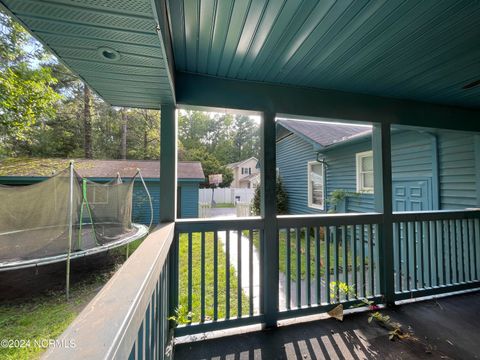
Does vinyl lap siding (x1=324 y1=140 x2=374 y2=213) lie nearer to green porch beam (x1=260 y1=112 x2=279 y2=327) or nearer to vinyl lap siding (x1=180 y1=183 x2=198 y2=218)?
green porch beam (x1=260 y1=112 x2=279 y2=327)

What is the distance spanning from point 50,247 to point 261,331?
386 centimetres

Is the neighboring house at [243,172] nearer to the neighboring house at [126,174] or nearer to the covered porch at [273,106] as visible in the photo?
the neighboring house at [126,174]

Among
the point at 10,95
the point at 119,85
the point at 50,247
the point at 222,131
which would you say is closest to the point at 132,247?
the point at 50,247

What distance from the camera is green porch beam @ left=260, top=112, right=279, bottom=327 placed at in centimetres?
233

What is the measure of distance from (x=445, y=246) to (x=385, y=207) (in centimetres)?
147

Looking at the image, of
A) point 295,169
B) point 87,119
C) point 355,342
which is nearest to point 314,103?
point 355,342

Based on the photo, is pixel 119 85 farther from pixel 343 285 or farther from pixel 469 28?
pixel 343 285

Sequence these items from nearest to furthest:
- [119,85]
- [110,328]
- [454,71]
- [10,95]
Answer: [110,328] → [119,85] → [454,71] → [10,95]


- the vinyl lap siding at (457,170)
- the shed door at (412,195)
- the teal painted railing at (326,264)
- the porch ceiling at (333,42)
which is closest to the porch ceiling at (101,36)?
the porch ceiling at (333,42)

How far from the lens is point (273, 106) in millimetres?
2465

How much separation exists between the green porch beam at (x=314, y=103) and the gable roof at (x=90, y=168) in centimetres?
661

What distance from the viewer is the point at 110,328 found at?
1.78 ft

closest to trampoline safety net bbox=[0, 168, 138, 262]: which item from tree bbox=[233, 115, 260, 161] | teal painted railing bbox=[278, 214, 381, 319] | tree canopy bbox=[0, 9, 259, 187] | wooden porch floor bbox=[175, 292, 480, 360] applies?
tree canopy bbox=[0, 9, 259, 187]

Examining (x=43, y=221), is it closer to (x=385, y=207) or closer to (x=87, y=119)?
(x=385, y=207)
